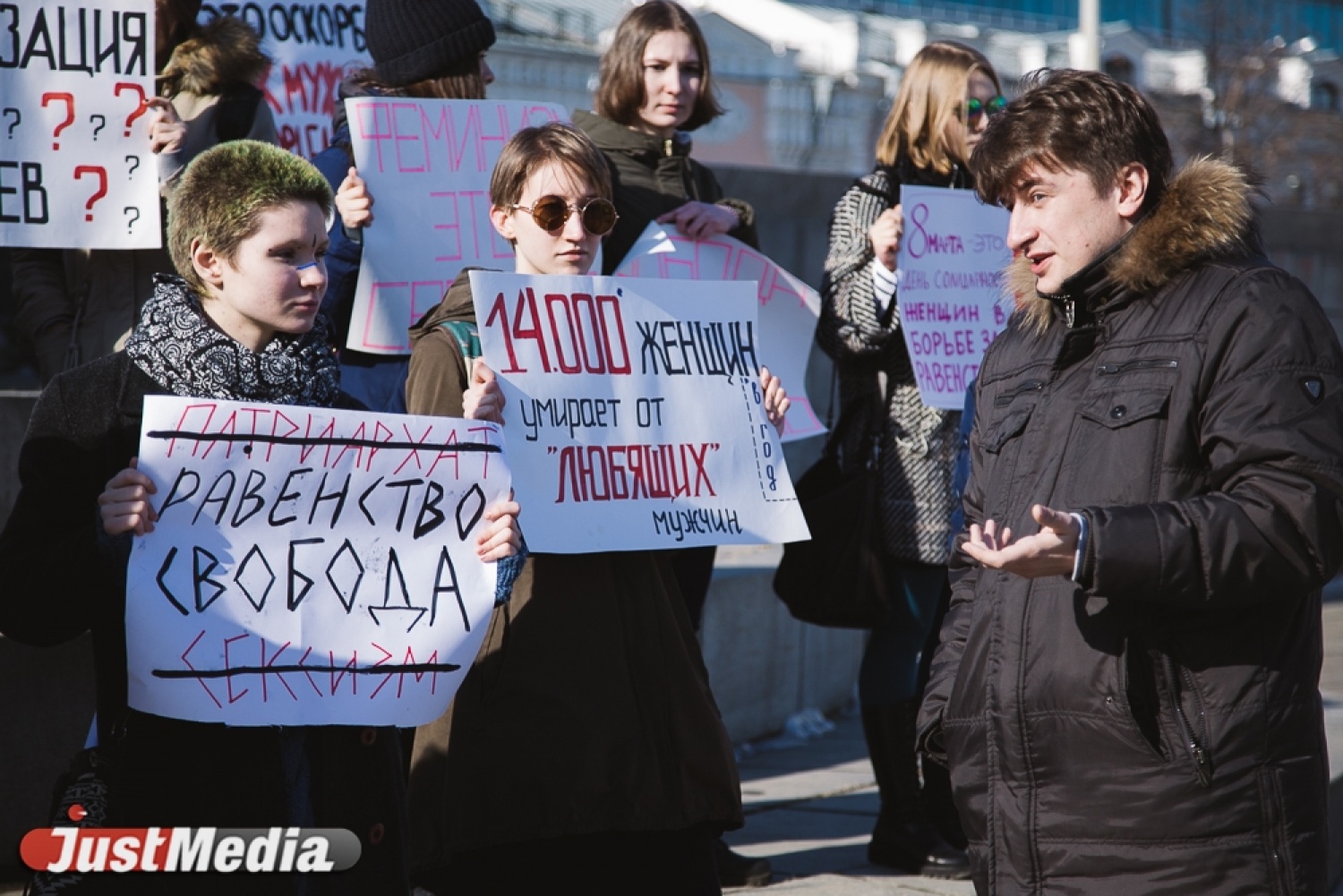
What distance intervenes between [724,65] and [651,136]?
5277cm

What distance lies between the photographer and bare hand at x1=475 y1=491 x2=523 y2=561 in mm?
3135

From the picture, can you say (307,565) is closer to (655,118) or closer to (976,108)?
(655,118)

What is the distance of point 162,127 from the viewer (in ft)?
14.9

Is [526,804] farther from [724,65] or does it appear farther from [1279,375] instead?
[724,65]

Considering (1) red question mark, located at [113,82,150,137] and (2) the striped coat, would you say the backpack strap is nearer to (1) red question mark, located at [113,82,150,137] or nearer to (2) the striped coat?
Result: (1) red question mark, located at [113,82,150,137]

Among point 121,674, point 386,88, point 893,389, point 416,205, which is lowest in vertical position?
point 121,674

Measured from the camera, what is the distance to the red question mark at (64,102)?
456 cm

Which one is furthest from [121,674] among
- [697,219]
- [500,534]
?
[697,219]

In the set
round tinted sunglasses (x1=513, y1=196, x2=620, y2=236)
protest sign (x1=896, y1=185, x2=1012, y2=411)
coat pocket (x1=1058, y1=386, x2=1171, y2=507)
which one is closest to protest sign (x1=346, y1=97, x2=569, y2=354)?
round tinted sunglasses (x1=513, y1=196, x2=620, y2=236)

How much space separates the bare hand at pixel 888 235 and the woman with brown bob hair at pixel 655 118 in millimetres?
362

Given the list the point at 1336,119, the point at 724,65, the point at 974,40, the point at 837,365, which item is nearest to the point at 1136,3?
the point at 974,40

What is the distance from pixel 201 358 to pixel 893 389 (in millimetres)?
2566

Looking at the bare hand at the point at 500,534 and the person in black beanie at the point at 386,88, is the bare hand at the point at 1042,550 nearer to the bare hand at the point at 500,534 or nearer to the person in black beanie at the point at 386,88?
the bare hand at the point at 500,534

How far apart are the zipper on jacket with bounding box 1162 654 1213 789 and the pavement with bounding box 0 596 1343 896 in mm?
2146
